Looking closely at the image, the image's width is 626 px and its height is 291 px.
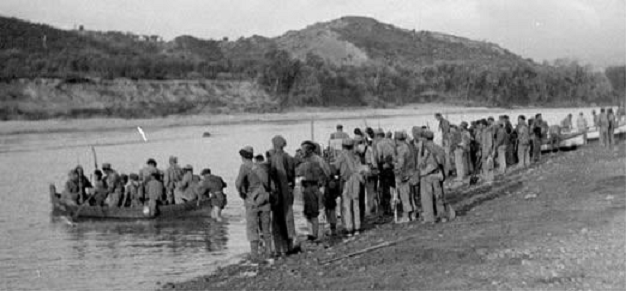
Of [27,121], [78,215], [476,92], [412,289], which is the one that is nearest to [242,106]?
[27,121]

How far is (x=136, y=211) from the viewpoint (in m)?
22.3

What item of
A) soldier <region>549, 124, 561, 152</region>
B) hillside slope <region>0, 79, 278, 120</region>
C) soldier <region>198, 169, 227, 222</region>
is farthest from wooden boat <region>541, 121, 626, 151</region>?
hillside slope <region>0, 79, 278, 120</region>

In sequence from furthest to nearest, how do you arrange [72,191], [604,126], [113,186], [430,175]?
[604,126], [72,191], [113,186], [430,175]

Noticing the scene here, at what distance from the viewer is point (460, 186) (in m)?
23.0

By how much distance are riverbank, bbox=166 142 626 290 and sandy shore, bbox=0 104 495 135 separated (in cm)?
5657

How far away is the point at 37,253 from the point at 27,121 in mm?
54382

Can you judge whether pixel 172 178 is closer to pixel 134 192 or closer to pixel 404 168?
pixel 134 192

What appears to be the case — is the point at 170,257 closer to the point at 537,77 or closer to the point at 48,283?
the point at 48,283

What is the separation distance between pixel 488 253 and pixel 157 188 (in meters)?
12.5

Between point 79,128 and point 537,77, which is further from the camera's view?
point 537,77

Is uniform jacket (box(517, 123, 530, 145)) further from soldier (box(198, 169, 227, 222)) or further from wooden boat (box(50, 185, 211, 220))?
wooden boat (box(50, 185, 211, 220))

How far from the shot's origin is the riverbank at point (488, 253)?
976cm

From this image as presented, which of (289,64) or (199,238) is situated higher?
(289,64)

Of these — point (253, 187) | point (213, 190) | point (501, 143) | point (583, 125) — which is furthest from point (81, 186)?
point (583, 125)
